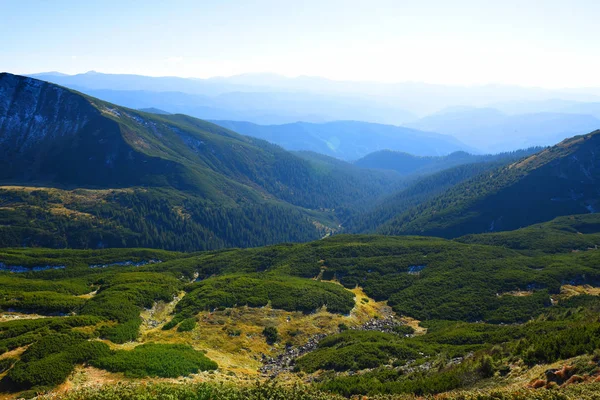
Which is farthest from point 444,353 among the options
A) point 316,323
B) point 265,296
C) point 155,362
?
point 265,296

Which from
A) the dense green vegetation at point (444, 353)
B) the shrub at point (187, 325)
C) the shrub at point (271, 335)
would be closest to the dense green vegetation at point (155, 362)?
the shrub at point (187, 325)

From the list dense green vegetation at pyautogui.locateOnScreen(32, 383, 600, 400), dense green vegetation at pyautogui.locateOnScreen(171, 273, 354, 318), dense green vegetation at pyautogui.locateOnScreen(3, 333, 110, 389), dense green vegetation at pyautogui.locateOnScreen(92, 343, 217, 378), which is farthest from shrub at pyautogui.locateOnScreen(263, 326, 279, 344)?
dense green vegetation at pyautogui.locateOnScreen(32, 383, 600, 400)

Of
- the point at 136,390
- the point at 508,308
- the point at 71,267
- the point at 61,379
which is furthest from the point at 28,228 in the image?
the point at 508,308

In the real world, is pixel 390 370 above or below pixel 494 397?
below

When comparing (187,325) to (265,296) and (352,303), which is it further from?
(352,303)

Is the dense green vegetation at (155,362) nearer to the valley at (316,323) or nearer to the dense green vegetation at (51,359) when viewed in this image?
the valley at (316,323)

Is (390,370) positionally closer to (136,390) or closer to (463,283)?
(136,390)

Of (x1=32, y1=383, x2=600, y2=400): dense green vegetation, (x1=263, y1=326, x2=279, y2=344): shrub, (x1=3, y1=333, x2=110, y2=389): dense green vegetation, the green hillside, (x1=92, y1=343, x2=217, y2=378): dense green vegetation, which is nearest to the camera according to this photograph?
(x1=32, y1=383, x2=600, y2=400): dense green vegetation

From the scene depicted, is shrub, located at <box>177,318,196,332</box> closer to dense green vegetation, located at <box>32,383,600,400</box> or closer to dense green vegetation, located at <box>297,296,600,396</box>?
dense green vegetation, located at <box>297,296,600,396</box>
